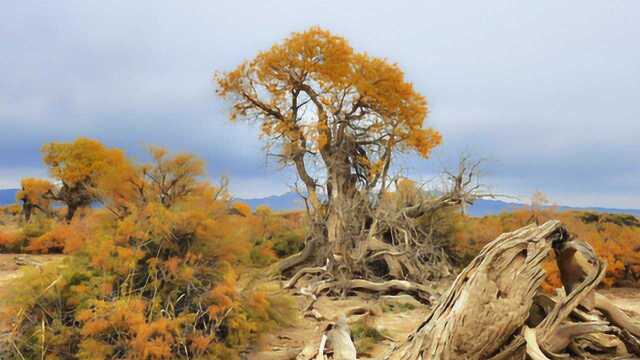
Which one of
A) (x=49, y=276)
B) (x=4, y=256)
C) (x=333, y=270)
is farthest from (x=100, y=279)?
(x=4, y=256)

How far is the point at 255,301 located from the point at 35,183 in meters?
26.1

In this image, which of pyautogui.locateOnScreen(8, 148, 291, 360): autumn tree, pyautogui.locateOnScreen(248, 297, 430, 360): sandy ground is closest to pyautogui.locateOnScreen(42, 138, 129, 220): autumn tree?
pyautogui.locateOnScreen(248, 297, 430, 360): sandy ground

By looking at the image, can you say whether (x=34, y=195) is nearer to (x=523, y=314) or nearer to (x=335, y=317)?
(x=335, y=317)

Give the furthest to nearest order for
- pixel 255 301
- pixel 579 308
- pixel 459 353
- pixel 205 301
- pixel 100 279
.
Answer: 1. pixel 255 301
2. pixel 205 301
3. pixel 100 279
4. pixel 579 308
5. pixel 459 353

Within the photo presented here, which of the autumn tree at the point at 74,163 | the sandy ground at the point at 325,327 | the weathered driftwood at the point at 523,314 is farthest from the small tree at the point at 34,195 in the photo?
the weathered driftwood at the point at 523,314

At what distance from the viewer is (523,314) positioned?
372 cm

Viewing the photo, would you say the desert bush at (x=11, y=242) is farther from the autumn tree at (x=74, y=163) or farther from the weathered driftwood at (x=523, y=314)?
the weathered driftwood at (x=523, y=314)

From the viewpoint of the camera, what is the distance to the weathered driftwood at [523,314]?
357 cm

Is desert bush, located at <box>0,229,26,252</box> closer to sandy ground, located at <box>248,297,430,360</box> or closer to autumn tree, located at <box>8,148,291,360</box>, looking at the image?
sandy ground, located at <box>248,297,430,360</box>

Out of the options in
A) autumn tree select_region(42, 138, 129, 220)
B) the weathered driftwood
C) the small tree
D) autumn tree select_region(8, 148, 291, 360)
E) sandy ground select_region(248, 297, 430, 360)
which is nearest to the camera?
the weathered driftwood

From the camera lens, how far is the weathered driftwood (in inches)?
140

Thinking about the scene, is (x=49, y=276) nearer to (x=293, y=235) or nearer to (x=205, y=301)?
(x=205, y=301)

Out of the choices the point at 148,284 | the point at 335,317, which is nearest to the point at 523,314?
the point at 335,317

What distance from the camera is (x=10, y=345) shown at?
516cm
